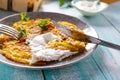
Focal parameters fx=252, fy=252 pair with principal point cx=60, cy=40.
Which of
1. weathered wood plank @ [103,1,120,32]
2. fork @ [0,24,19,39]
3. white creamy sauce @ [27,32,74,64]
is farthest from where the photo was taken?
weathered wood plank @ [103,1,120,32]

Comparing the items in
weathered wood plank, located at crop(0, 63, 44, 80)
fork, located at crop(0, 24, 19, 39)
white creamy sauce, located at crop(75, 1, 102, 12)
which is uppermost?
fork, located at crop(0, 24, 19, 39)

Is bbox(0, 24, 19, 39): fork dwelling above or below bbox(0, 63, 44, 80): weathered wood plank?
above

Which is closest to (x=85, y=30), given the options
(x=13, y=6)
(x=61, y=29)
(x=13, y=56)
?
(x=61, y=29)

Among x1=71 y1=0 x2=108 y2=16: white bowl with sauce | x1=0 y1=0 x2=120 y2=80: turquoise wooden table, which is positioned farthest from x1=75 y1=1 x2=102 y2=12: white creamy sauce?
x1=0 y1=0 x2=120 y2=80: turquoise wooden table

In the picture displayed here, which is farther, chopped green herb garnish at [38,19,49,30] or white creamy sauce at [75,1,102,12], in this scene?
white creamy sauce at [75,1,102,12]

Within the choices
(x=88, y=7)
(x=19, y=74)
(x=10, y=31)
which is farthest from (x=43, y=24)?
(x=88, y=7)

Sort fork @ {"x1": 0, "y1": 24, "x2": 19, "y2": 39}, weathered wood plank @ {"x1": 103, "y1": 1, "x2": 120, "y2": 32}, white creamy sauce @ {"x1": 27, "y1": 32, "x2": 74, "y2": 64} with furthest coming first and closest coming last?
weathered wood plank @ {"x1": 103, "y1": 1, "x2": 120, "y2": 32}, fork @ {"x1": 0, "y1": 24, "x2": 19, "y2": 39}, white creamy sauce @ {"x1": 27, "y1": 32, "x2": 74, "y2": 64}

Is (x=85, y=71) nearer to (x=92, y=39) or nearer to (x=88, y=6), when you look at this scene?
(x=92, y=39)

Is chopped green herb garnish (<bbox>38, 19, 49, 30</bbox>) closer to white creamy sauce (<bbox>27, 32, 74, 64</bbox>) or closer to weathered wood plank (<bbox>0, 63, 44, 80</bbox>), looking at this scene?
white creamy sauce (<bbox>27, 32, 74, 64</bbox>)
